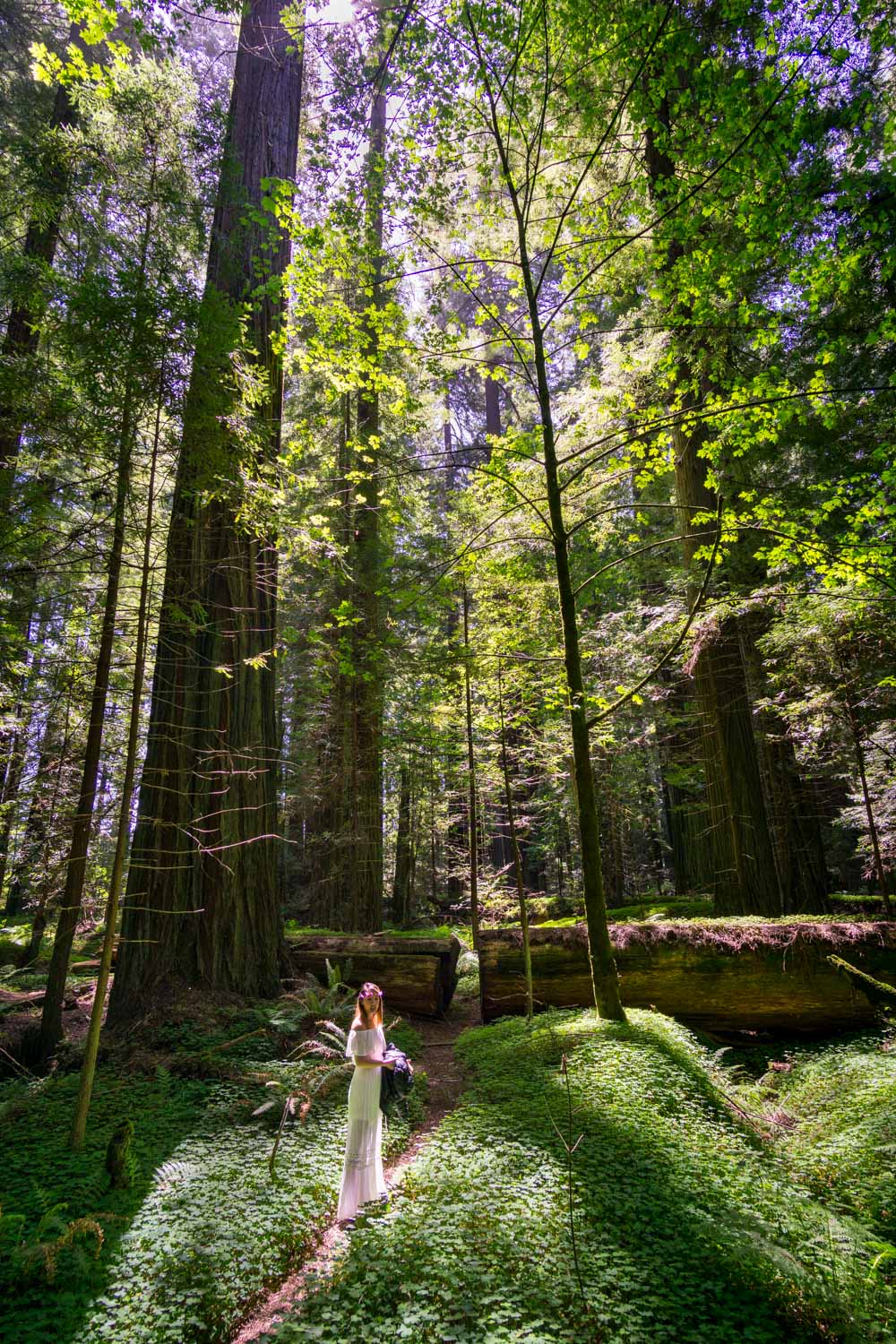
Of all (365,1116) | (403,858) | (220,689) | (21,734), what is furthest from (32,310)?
(403,858)

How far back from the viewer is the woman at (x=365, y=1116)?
3777mm

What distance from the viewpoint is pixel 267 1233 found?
3.31m

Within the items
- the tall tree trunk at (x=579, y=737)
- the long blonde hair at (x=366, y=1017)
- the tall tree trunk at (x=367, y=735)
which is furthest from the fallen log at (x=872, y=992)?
the tall tree trunk at (x=367, y=735)

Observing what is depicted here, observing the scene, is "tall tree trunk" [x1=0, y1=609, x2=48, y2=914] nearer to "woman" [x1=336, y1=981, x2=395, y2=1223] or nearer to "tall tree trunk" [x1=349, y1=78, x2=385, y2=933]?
"woman" [x1=336, y1=981, x2=395, y2=1223]

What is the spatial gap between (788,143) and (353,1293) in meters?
8.29

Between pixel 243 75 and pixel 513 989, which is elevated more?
pixel 243 75

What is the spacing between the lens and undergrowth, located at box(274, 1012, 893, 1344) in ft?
7.96

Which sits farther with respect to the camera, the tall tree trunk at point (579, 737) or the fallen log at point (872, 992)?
the fallen log at point (872, 992)

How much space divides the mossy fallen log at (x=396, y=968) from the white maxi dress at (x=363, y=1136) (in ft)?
13.9

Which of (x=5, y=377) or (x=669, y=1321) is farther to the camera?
(x=5, y=377)

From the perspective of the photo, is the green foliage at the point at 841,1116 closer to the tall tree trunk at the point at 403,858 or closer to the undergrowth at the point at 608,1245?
the undergrowth at the point at 608,1245

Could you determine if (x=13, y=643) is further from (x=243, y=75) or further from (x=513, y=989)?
(x=243, y=75)

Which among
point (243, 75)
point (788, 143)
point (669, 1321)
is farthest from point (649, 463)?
point (243, 75)

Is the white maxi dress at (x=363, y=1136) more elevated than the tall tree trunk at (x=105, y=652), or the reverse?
the tall tree trunk at (x=105, y=652)
